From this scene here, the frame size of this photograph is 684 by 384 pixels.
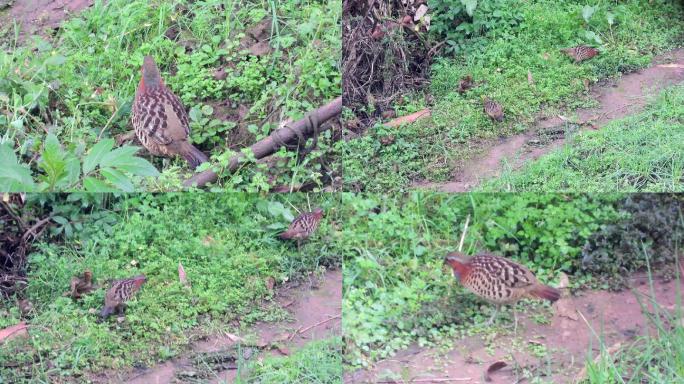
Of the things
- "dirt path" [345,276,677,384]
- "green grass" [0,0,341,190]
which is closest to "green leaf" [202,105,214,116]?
"green grass" [0,0,341,190]

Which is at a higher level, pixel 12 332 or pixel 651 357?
pixel 12 332

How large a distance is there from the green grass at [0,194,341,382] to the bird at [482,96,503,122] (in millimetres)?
1089

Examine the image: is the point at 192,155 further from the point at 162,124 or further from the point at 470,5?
the point at 470,5

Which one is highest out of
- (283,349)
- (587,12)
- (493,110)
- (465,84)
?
(587,12)

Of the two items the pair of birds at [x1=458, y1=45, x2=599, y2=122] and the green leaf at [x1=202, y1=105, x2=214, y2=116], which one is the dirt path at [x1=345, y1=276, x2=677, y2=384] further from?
the green leaf at [x1=202, y1=105, x2=214, y2=116]

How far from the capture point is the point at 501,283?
13.6ft

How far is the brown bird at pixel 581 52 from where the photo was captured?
520 centimetres

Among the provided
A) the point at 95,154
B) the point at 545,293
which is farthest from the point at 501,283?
the point at 95,154

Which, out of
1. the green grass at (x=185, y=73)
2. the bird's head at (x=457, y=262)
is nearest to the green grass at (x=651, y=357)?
the bird's head at (x=457, y=262)

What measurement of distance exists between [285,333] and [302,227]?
21.1 inches

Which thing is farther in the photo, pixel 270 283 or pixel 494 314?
pixel 270 283

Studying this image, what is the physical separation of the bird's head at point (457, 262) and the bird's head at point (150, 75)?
1972mm

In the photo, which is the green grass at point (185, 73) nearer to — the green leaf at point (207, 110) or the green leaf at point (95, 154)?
the green leaf at point (207, 110)

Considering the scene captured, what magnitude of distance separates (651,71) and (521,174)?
44.5 inches
